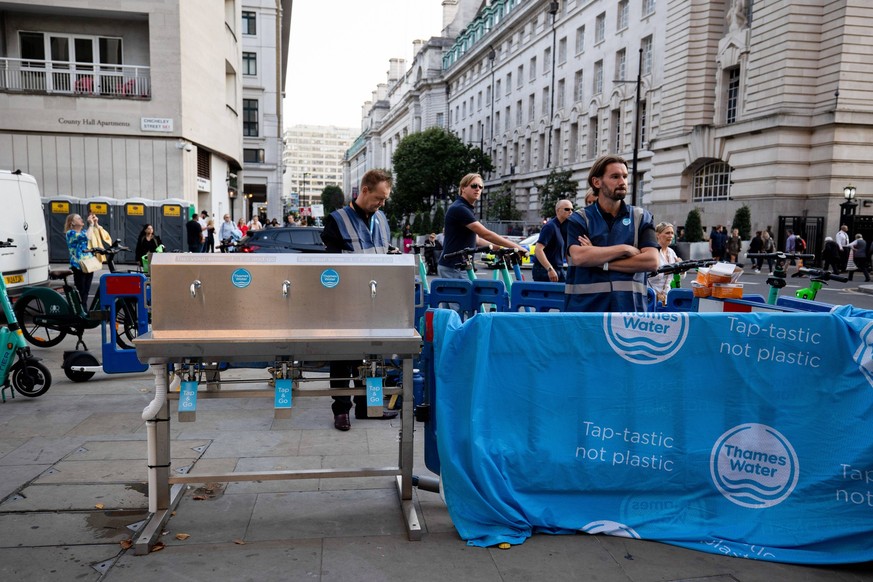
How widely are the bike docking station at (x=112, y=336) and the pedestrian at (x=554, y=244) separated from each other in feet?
15.3

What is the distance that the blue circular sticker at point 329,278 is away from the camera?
3601mm

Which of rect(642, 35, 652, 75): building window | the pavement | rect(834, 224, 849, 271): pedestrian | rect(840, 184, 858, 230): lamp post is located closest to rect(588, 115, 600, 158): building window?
rect(642, 35, 652, 75): building window

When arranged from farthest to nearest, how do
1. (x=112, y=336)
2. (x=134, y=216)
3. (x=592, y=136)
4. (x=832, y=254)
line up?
1. (x=592, y=136)
2. (x=832, y=254)
3. (x=134, y=216)
4. (x=112, y=336)

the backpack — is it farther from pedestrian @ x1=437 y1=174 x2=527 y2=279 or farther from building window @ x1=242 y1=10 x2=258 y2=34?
building window @ x1=242 y1=10 x2=258 y2=34

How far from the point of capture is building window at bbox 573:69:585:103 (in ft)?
167

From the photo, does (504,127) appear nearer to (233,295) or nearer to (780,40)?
A: (780,40)

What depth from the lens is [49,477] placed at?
179 inches

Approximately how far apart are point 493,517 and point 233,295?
1.88 m

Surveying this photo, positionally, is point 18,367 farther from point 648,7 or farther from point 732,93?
point 648,7

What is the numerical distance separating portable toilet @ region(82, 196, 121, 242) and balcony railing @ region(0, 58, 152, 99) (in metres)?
3.67

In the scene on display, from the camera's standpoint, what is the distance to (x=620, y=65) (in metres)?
45.5

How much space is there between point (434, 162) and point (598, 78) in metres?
23.8

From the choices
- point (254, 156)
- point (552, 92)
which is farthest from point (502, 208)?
point (254, 156)

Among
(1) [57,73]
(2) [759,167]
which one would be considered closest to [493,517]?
(1) [57,73]
